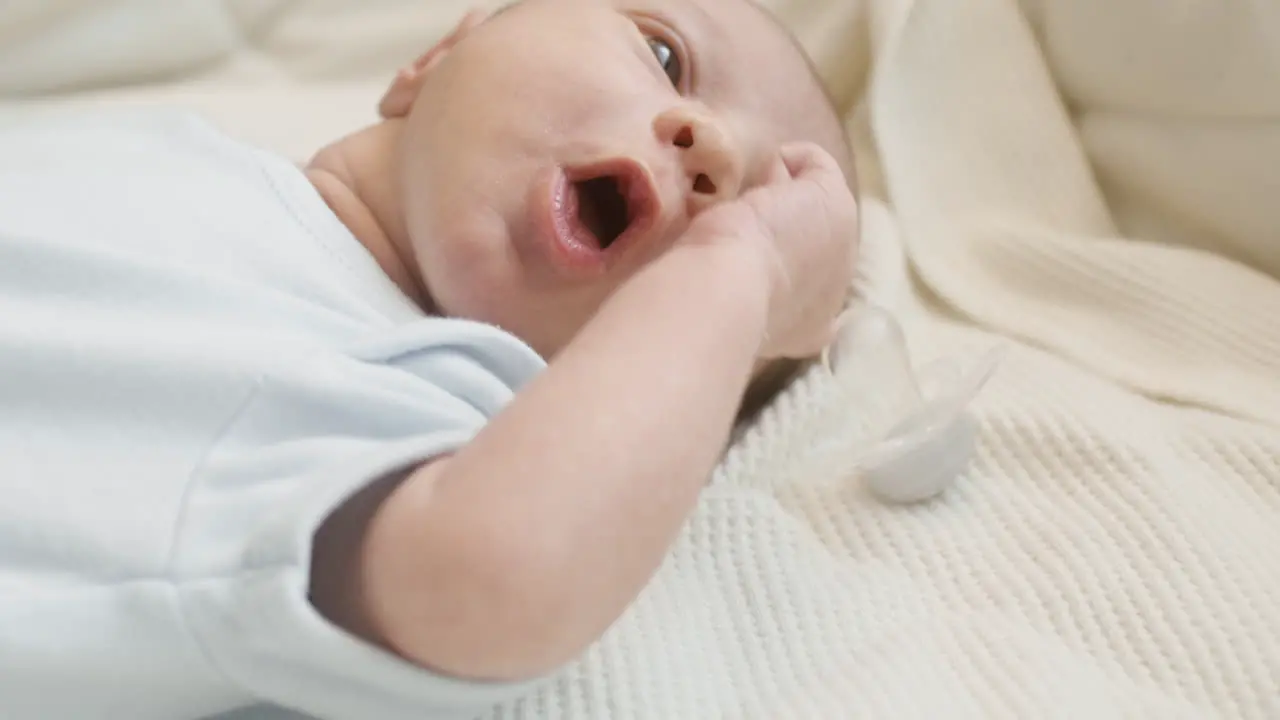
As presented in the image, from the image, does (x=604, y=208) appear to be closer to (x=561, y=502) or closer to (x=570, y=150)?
(x=570, y=150)

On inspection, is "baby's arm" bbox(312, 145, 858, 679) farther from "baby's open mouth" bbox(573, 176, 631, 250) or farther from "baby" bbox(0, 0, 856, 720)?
"baby's open mouth" bbox(573, 176, 631, 250)

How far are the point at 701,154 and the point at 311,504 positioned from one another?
0.33 meters

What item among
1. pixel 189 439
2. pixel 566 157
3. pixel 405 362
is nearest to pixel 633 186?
pixel 566 157

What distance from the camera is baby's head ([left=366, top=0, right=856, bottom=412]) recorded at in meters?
0.72

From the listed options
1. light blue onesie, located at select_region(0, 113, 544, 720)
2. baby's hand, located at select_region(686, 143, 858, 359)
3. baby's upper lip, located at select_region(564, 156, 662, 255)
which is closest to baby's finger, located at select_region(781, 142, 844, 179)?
baby's hand, located at select_region(686, 143, 858, 359)

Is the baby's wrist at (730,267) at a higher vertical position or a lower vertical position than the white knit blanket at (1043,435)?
higher

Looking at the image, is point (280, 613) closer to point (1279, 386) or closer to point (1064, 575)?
point (1064, 575)

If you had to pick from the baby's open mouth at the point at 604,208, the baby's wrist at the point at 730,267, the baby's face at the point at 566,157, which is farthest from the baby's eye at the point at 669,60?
the baby's wrist at the point at 730,267

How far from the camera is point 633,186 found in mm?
721

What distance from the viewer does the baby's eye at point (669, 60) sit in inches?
32.1

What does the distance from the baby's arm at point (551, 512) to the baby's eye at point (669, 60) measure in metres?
0.28

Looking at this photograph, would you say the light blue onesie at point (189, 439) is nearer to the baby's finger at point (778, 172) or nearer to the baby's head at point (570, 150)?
the baby's head at point (570, 150)

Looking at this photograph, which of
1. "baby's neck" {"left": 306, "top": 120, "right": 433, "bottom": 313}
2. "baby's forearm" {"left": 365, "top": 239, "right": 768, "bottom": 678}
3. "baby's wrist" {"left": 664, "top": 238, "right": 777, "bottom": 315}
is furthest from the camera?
"baby's neck" {"left": 306, "top": 120, "right": 433, "bottom": 313}

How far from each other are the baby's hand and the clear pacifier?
0.25 feet
